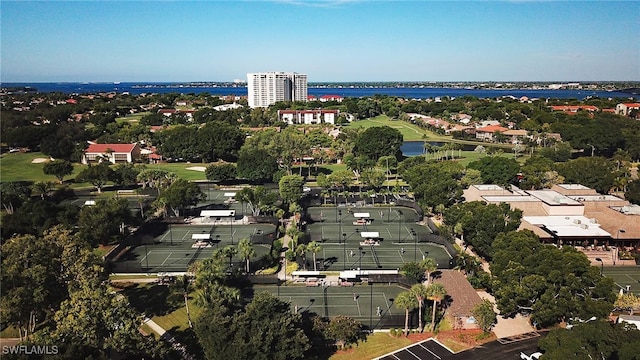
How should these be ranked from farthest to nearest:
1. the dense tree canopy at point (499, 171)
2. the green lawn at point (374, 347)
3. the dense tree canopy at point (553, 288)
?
the dense tree canopy at point (499, 171), the dense tree canopy at point (553, 288), the green lawn at point (374, 347)

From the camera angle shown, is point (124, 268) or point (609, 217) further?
point (609, 217)

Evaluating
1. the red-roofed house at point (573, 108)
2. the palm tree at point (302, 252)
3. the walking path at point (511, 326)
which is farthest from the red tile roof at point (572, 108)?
the palm tree at point (302, 252)

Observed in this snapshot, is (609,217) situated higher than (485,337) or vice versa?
(609,217)

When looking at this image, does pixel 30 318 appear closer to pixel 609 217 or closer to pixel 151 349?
pixel 151 349

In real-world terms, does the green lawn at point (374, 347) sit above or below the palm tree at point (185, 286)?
below

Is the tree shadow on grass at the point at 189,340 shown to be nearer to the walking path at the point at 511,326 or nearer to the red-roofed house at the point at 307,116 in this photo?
the walking path at the point at 511,326

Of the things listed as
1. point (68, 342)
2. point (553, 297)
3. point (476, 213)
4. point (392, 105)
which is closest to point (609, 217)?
point (476, 213)

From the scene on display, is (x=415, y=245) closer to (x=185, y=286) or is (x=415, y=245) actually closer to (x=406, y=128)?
(x=185, y=286)

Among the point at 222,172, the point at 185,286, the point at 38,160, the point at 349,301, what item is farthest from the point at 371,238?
the point at 38,160
